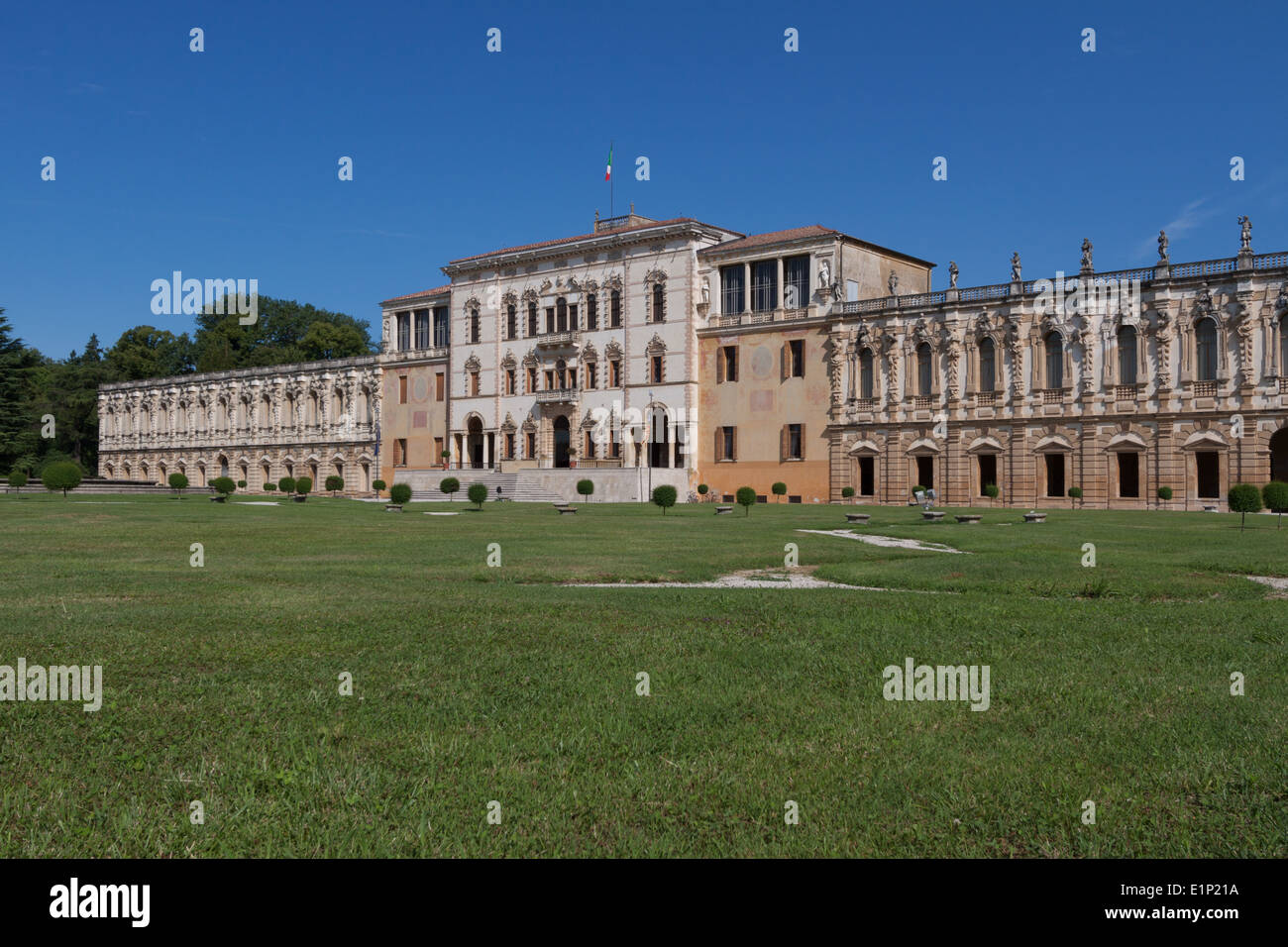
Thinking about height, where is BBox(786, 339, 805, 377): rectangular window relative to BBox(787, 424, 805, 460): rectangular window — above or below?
above

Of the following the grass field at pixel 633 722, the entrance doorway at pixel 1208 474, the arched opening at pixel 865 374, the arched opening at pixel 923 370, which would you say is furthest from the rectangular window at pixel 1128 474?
the grass field at pixel 633 722

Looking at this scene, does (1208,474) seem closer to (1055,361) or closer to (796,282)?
(1055,361)

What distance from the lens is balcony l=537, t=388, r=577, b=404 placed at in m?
73.4

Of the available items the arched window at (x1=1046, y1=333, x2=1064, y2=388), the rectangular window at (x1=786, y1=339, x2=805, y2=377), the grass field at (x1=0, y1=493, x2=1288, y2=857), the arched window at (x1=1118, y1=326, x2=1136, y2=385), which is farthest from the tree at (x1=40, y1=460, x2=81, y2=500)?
the arched window at (x1=1118, y1=326, x2=1136, y2=385)

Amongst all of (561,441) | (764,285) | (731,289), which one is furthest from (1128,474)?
(561,441)

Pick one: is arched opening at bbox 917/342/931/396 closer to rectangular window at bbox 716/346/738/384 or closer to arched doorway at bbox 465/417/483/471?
rectangular window at bbox 716/346/738/384

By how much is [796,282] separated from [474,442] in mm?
29063

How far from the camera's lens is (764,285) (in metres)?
65.3

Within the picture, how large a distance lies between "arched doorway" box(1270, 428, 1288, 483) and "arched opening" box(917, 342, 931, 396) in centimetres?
1701

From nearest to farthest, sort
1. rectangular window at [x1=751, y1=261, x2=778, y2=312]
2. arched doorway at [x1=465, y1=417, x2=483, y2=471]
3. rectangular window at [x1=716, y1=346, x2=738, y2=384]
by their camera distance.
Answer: rectangular window at [x1=751, y1=261, x2=778, y2=312] < rectangular window at [x1=716, y1=346, x2=738, y2=384] < arched doorway at [x1=465, y1=417, x2=483, y2=471]

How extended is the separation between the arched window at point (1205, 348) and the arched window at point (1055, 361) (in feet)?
21.1

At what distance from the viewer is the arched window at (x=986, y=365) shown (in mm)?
57125

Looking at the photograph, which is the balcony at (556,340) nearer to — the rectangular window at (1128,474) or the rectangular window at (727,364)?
the rectangular window at (727,364)
